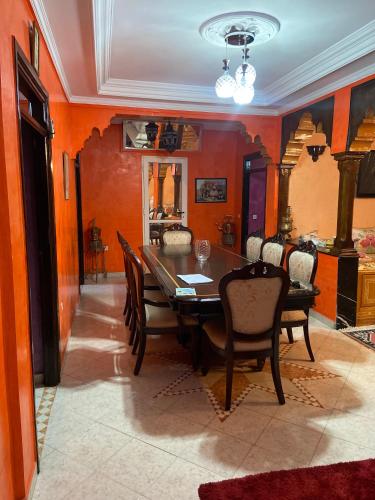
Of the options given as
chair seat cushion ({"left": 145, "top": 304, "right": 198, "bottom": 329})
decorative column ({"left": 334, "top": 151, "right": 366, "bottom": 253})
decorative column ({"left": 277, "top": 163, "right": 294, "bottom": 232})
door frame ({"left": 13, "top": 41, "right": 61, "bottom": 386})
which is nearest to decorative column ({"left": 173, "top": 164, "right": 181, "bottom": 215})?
decorative column ({"left": 277, "top": 163, "right": 294, "bottom": 232})

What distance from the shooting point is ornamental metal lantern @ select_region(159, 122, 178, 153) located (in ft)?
17.8

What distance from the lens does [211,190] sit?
6609 mm

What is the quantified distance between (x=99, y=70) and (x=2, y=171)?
2.34 m

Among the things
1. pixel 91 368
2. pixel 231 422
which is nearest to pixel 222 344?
pixel 231 422

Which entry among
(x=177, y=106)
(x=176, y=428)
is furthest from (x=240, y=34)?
(x=176, y=428)

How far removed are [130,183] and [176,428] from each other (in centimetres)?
466

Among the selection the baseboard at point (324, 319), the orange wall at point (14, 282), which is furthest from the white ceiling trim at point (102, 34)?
the baseboard at point (324, 319)

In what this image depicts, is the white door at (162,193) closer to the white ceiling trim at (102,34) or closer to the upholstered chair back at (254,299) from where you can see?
the white ceiling trim at (102,34)

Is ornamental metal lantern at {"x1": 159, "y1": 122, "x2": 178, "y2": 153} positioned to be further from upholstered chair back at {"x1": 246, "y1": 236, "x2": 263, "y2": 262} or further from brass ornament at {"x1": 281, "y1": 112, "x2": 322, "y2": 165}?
upholstered chair back at {"x1": 246, "y1": 236, "x2": 263, "y2": 262}

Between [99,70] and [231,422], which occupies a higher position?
[99,70]

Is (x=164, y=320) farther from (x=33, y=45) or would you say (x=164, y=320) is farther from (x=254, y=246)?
(x=33, y=45)

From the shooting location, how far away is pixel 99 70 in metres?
3.31

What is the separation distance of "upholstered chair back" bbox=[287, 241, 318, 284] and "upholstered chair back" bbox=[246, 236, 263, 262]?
0.78 meters

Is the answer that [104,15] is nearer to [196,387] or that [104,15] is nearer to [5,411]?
[5,411]
